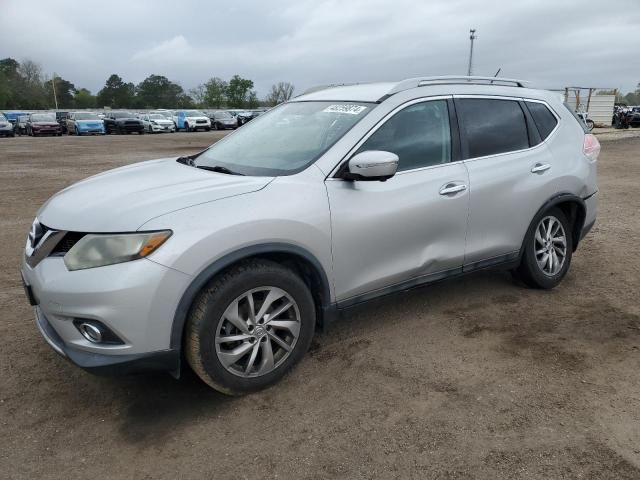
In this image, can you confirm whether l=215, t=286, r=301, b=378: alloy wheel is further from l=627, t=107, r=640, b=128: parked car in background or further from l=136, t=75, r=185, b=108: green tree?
l=136, t=75, r=185, b=108: green tree

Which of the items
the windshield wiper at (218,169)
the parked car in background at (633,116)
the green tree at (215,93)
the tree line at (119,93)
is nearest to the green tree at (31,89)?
the tree line at (119,93)

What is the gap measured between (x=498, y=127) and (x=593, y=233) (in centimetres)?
327

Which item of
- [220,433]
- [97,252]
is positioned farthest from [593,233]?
[97,252]

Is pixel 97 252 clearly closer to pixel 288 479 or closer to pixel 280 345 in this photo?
pixel 280 345

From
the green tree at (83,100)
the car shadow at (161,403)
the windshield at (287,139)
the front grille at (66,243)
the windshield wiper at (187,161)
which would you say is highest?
the green tree at (83,100)

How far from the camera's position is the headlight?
2.62 m

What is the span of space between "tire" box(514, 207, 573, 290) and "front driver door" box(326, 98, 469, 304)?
87cm

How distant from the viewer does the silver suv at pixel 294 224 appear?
2654 millimetres

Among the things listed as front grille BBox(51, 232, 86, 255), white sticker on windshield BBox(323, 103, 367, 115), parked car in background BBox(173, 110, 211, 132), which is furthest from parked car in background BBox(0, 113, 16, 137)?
front grille BBox(51, 232, 86, 255)

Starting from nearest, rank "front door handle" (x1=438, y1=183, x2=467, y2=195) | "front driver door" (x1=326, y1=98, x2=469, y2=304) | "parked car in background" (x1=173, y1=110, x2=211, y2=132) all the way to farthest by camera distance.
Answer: "front driver door" (x1=326, y1=98, x2=469, y2=304)
"front door handle" (x1=438, y1=183, x2=467, y2=195)
"parked car in background" (x1=173, y1=110, x2=211, y2=132)

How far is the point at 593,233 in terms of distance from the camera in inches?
262

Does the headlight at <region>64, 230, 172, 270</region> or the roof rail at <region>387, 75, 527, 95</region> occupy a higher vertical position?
the roof rail at <region>387, 75, 527, 95</region>

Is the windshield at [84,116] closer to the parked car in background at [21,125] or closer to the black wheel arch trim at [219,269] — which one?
the parked car in background at [21,125]

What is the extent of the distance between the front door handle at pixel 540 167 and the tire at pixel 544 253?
0.35 m
